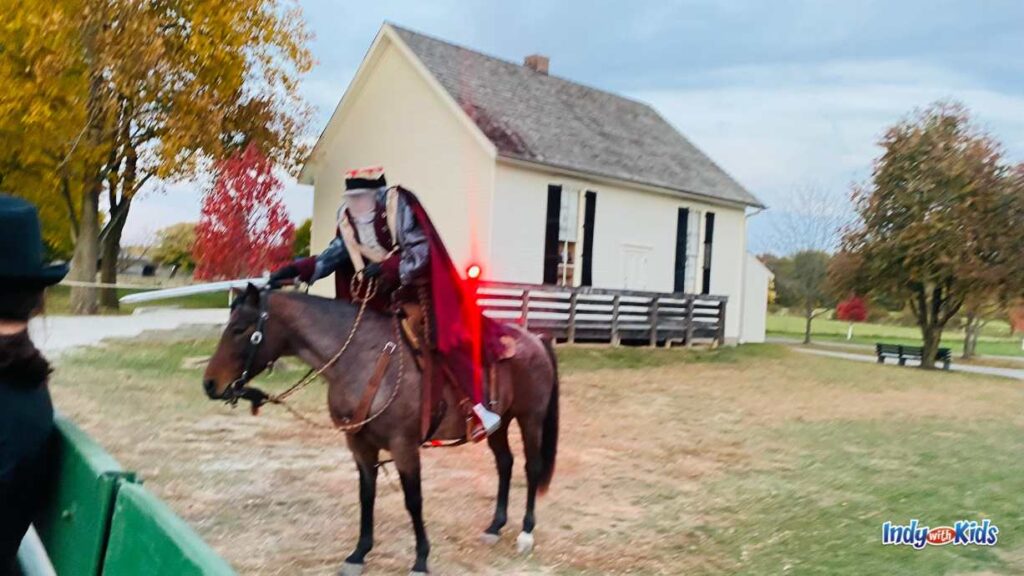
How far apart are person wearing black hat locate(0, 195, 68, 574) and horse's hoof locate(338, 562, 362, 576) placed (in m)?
2.43

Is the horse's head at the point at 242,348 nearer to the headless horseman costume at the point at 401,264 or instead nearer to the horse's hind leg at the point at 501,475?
the headless horseman costume at the point at 401,264

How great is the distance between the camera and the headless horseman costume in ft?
14.5

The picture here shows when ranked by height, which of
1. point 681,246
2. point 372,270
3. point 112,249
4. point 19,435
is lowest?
point 19,435

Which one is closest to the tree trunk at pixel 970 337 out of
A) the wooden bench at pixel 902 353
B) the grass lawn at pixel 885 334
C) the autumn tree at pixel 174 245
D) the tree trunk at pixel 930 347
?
the grass lawn at pixel 885 334

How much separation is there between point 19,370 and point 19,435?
0.58 ft

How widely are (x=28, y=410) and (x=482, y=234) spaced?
50.6ft

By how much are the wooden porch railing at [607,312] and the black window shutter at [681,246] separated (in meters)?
0.95

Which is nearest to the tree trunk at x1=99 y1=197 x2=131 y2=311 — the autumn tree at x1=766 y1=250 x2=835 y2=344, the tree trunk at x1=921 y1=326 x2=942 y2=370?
the tree trunk at x1=921 y1=326 x2=942 y2=370

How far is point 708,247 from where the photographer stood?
23344mm

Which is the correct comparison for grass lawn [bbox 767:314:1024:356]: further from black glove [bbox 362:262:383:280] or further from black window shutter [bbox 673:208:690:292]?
black glove [bbox 362:262:383:280]

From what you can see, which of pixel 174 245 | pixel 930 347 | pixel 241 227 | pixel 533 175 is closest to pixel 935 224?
pixel 930 347

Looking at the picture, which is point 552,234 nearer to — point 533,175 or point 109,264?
point 533,175

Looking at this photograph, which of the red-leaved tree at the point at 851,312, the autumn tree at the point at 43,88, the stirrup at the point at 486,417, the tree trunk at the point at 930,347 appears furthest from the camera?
the red-leaved tree at the point at 851,312

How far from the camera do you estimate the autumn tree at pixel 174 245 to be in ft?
124
